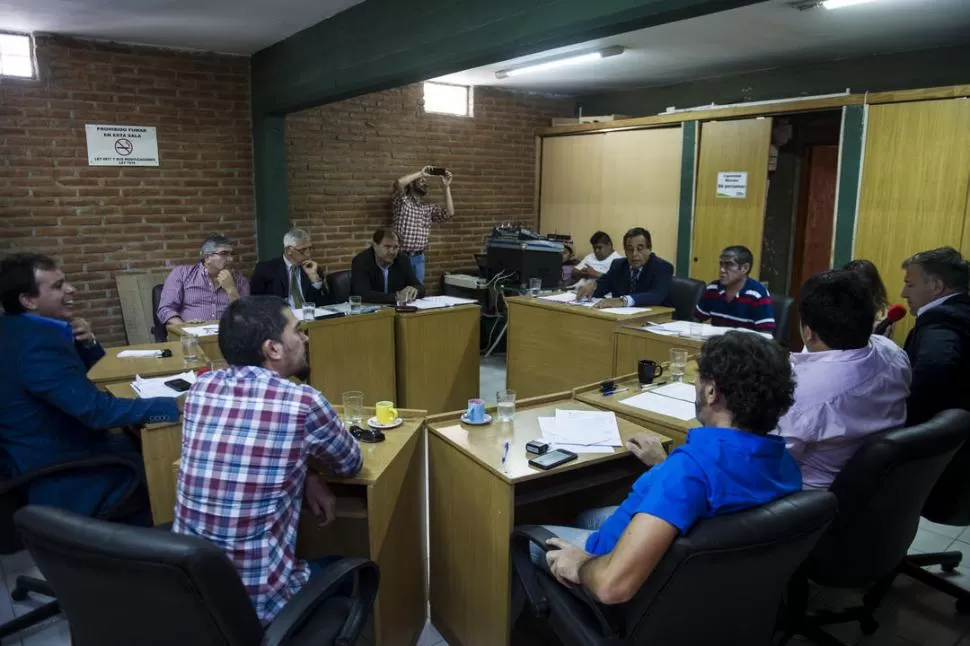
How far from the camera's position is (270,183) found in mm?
5602

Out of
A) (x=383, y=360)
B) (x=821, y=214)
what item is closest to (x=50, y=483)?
(x=383, y=360)

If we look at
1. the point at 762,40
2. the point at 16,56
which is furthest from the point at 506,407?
the point at 16,56

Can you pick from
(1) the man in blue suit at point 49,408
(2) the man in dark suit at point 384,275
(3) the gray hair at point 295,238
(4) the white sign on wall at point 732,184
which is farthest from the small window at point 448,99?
(1) the man in blue suit at point 49,408

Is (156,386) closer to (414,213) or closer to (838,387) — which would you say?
(838,387)

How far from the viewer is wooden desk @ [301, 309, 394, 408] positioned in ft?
13.0

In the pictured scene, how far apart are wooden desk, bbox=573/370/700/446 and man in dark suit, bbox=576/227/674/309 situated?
1540 mm

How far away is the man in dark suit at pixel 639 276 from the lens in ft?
14.1

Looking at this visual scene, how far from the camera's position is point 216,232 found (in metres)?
5.65

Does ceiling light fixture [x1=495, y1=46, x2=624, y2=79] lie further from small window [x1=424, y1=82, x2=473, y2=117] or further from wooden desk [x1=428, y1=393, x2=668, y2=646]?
wooden desk [x1=428, y1=393, x2=668, y2=646]

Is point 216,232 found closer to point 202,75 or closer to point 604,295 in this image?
point 202,75

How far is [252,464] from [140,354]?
1.97 m

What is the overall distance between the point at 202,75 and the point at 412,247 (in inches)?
90.3

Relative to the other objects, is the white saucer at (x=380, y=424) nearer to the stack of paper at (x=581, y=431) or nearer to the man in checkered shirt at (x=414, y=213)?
the stack of paper at (x=581, y=431)

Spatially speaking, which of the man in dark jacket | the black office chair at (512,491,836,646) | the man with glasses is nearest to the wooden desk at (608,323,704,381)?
the man in dark jacket
